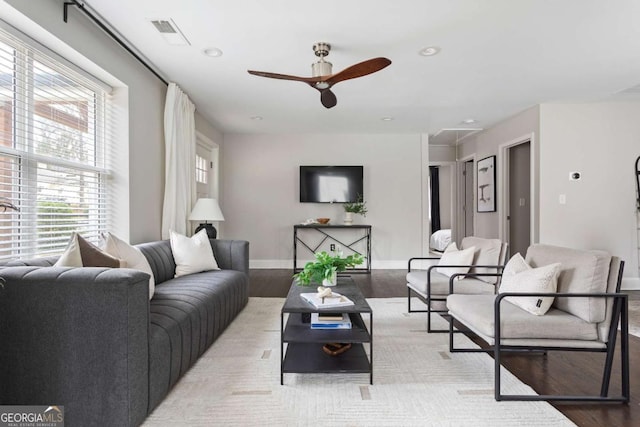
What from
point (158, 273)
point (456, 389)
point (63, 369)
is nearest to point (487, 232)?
point (456, 389)

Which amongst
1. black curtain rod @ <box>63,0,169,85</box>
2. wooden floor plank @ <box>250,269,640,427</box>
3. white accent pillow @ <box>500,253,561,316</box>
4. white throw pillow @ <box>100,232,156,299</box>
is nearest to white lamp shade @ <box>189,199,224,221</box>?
black curtain rod @ <box>63,0,169,85</box>

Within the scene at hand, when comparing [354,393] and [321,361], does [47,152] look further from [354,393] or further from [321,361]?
[354,393]

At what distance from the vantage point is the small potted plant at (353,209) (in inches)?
234

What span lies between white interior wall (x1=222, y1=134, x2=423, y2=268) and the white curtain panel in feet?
6.31

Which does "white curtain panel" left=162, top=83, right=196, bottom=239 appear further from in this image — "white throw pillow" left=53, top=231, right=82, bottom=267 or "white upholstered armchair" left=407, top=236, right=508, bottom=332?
"white upholstered armchair" left=407, top=236, right=508, bottom=332

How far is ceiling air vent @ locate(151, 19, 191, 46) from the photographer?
2.54 meters

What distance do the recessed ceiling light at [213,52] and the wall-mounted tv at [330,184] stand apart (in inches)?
123

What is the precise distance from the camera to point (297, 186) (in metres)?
6.15

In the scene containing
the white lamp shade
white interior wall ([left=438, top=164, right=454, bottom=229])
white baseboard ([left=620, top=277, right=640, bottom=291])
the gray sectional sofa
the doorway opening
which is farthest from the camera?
white interior wall ([left=438, top=164, right=454, bottom=229])

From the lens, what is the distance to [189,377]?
81.1 inches

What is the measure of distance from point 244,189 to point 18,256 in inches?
161

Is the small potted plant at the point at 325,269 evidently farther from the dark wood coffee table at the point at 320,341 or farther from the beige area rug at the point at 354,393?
the beige area rug at the point at 354,393

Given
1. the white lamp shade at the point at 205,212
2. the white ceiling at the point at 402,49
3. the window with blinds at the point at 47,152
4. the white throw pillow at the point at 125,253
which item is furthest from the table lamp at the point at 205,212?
the white throw pillow at the point at 125,253

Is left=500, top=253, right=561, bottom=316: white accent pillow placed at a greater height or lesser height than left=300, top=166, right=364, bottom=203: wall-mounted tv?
lesser
